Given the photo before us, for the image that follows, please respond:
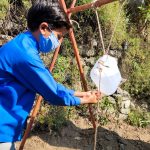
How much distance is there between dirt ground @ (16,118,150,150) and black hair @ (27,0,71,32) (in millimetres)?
2225

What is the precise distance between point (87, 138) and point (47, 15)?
247 centimetres

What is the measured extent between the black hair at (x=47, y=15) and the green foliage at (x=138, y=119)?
9.07 ft

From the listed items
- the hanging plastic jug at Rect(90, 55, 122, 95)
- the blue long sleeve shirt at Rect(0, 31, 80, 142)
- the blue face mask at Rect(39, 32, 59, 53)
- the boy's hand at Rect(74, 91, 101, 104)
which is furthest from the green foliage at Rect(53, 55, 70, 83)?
the blue long sleeve shirt at Rect(0, 31, 80, 142)

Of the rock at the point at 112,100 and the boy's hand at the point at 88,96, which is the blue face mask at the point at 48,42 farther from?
the rock at the point at 112,100

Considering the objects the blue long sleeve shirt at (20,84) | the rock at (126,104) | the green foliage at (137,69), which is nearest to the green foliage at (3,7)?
the green foliage at (137,69)

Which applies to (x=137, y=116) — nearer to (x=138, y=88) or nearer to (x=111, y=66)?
(x=138, y=88)

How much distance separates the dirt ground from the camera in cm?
434

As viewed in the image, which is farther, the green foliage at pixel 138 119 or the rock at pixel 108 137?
the green foliage at pixel 138 119

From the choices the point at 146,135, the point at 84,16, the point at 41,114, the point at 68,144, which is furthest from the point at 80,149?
the point at 84,16

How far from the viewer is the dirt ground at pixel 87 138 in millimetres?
4344

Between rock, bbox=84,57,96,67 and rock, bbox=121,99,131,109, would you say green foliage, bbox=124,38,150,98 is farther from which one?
rock, bbox=84,57,96,67

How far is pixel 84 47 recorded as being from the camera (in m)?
5.17

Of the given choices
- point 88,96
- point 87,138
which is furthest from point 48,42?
point 87,138

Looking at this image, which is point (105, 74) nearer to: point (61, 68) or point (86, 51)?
point (61, 68)
